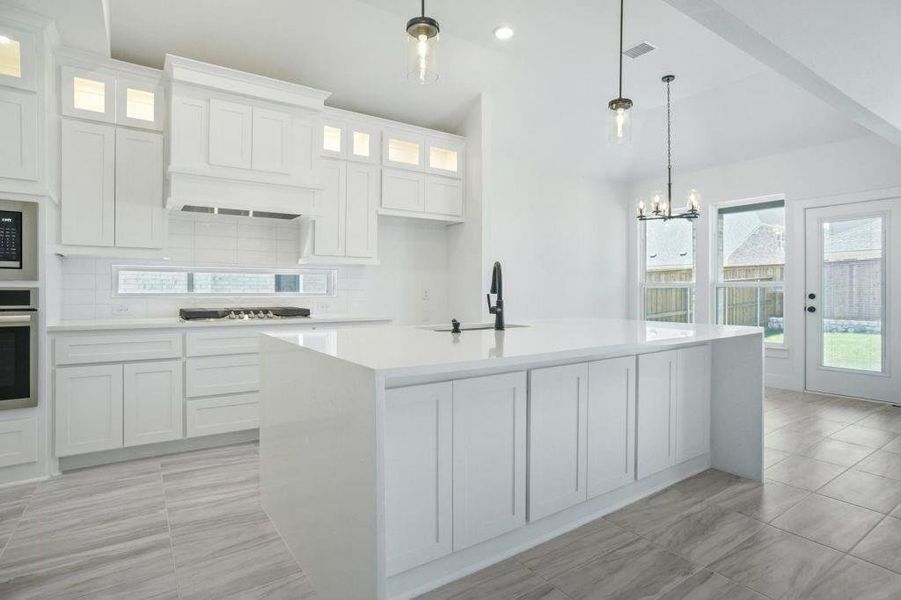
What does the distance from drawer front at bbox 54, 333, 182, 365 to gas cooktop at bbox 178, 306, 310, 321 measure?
1.00 feet

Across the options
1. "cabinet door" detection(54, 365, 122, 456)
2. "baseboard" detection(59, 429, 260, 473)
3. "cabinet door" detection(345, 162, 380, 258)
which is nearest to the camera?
"cabinet door" detection(54, 365, 122, 456)

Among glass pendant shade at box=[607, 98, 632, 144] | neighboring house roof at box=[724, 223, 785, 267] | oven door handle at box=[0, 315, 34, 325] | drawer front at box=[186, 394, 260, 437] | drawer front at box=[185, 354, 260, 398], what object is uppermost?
glass pendant shade at box=[607, 98, 632, 144]

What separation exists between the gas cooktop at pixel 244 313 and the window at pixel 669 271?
4.73m

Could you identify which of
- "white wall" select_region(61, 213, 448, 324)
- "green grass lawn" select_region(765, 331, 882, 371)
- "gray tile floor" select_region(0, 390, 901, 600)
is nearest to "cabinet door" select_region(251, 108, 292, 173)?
"white wall" select_region(61, 213, 448, 324)

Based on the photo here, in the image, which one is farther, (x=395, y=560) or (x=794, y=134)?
(x=794, y=134)

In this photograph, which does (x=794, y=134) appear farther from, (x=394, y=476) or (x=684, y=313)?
(x=394, y=476)

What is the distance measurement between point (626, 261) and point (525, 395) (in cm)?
550

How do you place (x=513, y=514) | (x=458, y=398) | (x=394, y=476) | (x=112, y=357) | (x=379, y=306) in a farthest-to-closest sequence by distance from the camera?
(x=379, y=306) < (x=112, y=357) < (x=513, y=514) < (x=458, y=398) < (x=394, y=476)

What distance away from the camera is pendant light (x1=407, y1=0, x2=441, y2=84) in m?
1.83

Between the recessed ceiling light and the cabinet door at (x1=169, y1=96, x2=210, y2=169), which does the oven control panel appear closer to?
the cabinet door at (x1=169, y1=96, x2=210, y2=169)

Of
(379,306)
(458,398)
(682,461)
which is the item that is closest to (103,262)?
(379,306)

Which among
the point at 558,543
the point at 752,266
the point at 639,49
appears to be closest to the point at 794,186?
the point at 752,266

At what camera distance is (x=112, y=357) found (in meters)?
3.20

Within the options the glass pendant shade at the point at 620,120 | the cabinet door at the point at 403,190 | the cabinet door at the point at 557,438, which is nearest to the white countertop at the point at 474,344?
the cabinet door at the point at 557,438
